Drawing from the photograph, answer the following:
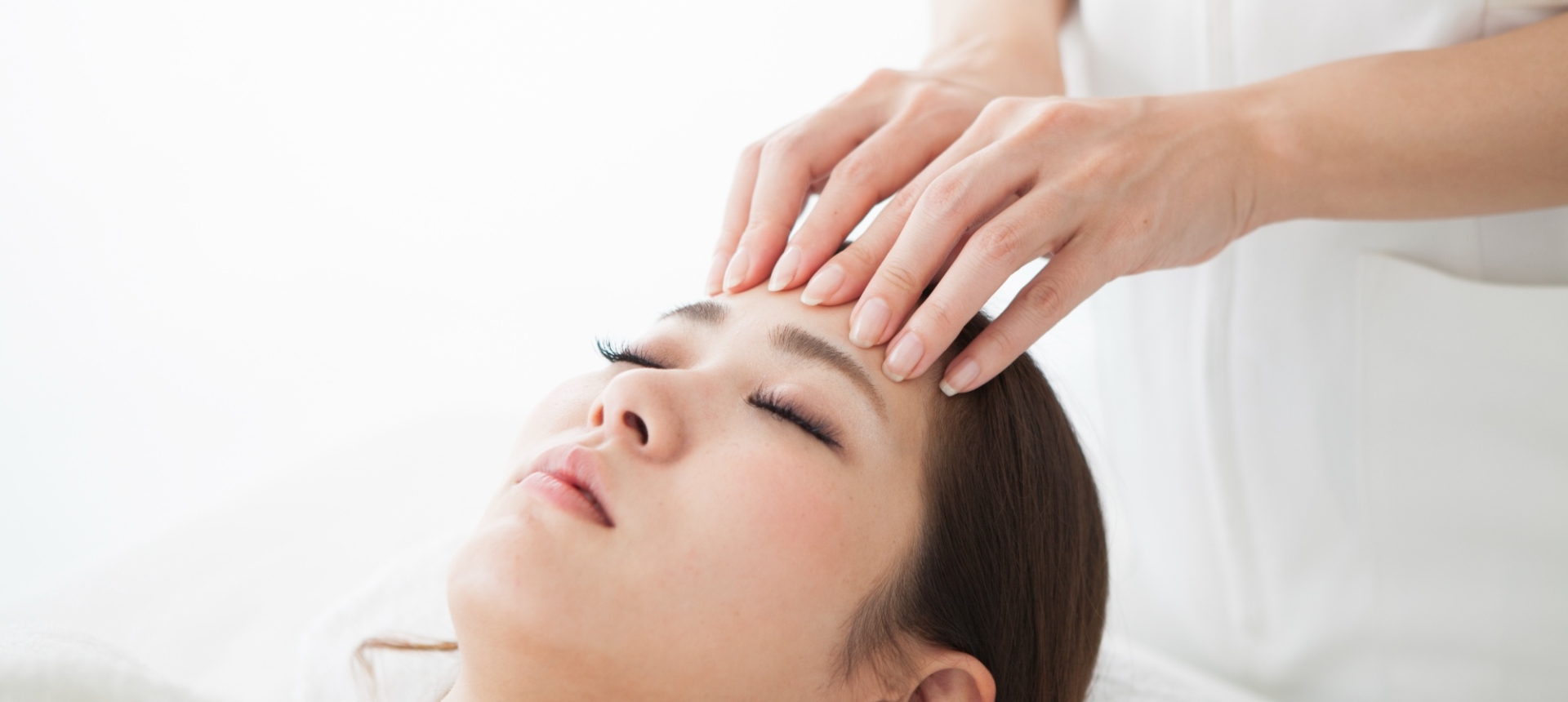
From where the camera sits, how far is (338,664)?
1556 millimetres

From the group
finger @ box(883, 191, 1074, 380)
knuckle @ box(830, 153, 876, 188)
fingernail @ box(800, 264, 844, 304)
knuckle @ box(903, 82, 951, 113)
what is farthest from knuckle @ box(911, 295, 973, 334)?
knuckle @ box(903, 82, 951, 113)

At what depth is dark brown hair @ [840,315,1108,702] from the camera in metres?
1.14

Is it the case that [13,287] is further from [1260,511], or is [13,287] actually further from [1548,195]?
[1548,195]

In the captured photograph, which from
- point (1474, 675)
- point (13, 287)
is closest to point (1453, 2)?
point (1474, 675)

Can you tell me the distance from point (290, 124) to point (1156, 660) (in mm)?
2008

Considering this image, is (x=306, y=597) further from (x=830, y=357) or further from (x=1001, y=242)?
(x=1001, y=242)

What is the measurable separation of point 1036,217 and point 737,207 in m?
0.41

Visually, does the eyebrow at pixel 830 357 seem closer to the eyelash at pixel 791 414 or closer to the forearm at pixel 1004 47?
the eyelash at pixel 791 414

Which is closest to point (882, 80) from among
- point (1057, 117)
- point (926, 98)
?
point (926, 98)

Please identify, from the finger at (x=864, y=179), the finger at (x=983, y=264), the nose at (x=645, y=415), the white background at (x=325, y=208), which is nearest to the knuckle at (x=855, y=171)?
the finger at (x=864, y=179)

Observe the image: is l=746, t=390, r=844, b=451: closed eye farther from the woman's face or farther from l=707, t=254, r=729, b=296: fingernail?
l=707, t=254, r=729, b=296: fingernail

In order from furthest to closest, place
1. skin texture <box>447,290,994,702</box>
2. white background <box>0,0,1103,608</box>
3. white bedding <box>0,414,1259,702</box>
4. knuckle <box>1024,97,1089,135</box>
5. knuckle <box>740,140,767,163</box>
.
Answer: white background <box>0,0,1103,608</box>, white bedding <box>0,414,1259,702</box>, knuckle <box>740,140,767,163</box>, knuckle <box>1024,97,1089,135</box>, skin texture <box>447,290,994,702</box>

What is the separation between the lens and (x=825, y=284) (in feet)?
3.63

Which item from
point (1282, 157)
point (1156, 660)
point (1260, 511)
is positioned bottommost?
point (1156, 660)
